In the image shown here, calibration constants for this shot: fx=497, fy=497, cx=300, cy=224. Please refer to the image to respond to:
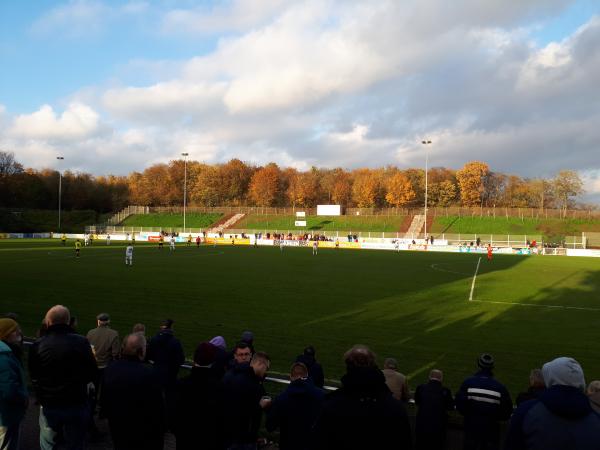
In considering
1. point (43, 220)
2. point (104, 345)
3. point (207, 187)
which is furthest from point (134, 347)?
point (207, 187)

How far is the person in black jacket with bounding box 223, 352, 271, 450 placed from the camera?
4754 mm

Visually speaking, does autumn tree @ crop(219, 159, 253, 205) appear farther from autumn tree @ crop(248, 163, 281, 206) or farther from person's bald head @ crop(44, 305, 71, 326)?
person's bald head @ crop(44, 305, 71, 326)

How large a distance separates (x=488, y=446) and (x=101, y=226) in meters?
91.1

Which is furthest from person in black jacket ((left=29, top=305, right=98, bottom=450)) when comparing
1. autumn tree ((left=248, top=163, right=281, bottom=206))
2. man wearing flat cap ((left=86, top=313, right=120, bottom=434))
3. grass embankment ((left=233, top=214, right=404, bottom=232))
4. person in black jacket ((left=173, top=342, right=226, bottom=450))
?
autumn tree ((left=248, top=163, right=281, bottom=206))

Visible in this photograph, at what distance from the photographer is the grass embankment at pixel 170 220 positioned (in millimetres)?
94188

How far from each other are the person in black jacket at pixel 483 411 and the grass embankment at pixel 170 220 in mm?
90056

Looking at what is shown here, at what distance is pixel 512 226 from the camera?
82.4 metres

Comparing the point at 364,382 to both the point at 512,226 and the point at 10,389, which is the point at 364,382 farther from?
the point at 512,226

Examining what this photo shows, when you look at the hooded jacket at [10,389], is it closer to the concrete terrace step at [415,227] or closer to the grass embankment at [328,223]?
the concrete terrace step at [415,227]

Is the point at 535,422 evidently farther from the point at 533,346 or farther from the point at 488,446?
the point at 533,346

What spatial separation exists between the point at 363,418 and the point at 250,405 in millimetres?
1857

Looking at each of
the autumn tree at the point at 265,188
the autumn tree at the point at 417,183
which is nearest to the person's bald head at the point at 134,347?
the autumn tree at the point at 417,183

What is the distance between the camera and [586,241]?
216 feet

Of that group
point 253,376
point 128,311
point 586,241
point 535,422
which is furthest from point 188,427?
point 586,241
